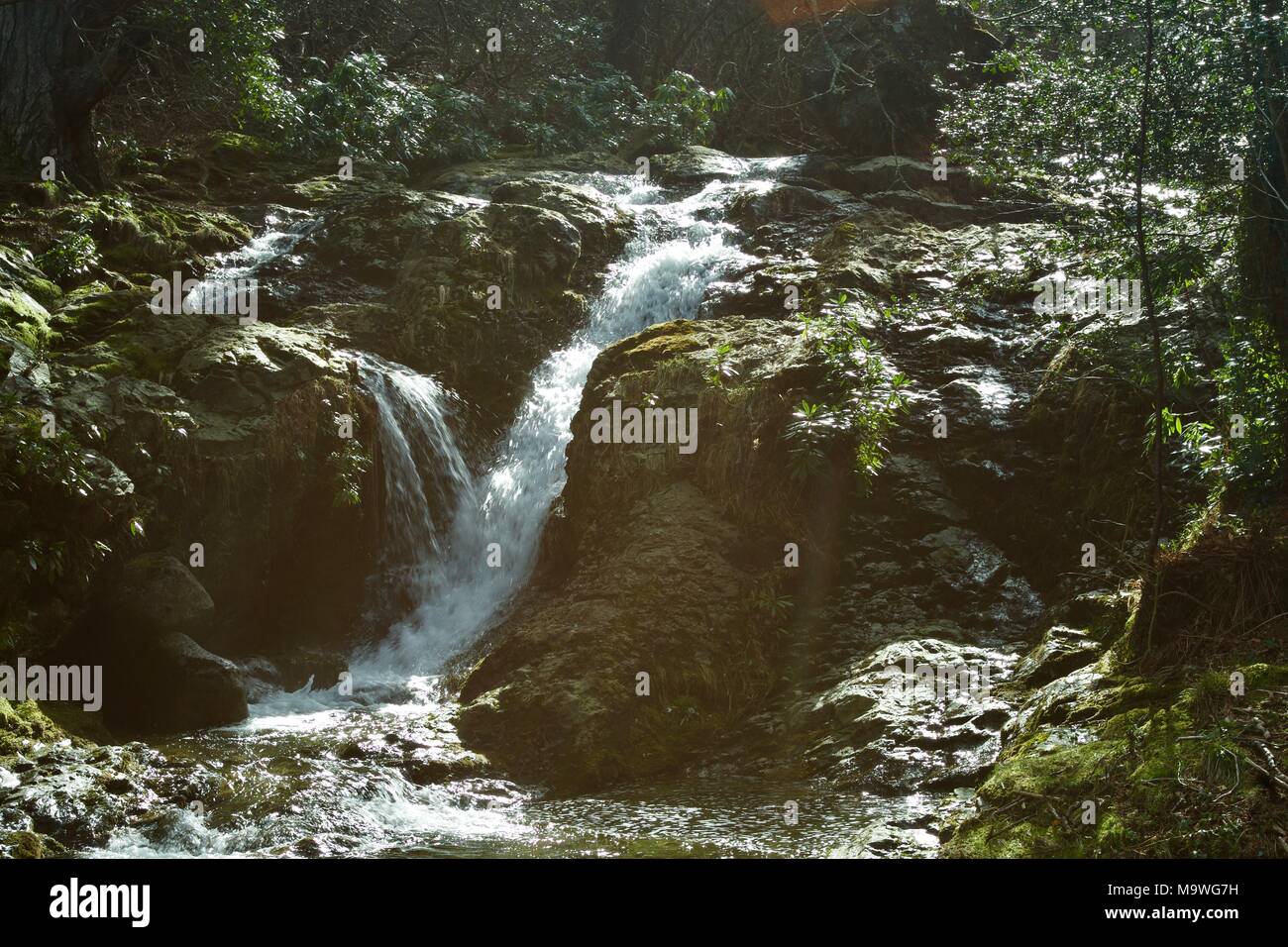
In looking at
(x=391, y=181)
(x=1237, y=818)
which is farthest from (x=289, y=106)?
(x=1237, y=818)

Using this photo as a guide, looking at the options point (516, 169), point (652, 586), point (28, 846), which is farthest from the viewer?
point (516, 169)

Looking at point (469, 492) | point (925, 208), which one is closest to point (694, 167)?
point (925, 208)

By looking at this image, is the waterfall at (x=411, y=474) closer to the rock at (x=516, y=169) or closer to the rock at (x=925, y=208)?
the rock at (x=516, y=169)

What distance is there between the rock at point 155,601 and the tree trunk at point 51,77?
276 inches

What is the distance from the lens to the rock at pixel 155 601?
7.67 metres

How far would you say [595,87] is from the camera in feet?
68.9

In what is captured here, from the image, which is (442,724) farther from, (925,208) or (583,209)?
(925,208)

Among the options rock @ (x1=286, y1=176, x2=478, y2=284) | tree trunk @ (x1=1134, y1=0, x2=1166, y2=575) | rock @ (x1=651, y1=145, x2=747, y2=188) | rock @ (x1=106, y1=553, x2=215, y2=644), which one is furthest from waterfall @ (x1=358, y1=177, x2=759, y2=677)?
tree trunk @ (x1=1134, y1=0, x2=1166, y2=575)

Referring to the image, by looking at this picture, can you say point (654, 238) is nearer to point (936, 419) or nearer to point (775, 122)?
point (936, 419)

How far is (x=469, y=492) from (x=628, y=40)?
16.5m

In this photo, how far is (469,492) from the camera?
10.8m

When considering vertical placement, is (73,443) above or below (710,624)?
above

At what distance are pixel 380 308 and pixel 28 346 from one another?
4123mm

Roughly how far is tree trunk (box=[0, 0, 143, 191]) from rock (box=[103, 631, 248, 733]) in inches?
304
